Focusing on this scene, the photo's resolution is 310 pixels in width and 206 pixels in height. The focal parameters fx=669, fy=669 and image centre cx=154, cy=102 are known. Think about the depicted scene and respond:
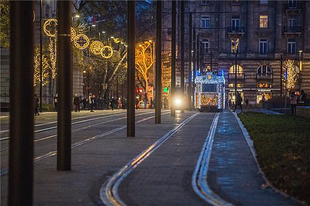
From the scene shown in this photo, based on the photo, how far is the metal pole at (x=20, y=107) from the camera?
749cm

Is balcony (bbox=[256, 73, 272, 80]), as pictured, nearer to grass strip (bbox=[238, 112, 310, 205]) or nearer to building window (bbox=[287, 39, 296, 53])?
building window (bbox=[287, 39, 296, 53])

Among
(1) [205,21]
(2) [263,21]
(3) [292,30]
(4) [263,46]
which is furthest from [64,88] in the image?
(2) [263,21]

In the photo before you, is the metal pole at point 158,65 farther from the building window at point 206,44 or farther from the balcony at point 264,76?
the building window at point 206,44

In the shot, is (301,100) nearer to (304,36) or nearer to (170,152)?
(170,152)

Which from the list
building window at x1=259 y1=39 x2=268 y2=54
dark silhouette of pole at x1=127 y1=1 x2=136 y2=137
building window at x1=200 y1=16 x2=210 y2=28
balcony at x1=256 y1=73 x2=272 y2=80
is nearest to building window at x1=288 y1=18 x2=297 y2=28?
building window at x1=259 y1=39 x2=268 y2=54

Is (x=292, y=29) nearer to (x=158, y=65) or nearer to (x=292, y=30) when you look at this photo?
(x=292, y=30)

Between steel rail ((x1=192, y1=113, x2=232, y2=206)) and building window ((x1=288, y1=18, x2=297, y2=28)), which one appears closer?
steel rail ((x1=192, y1=113, x2=232, y2=206))

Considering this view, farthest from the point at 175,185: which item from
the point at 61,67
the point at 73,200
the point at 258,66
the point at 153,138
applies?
the point at 258,66

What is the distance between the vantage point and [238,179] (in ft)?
37.2

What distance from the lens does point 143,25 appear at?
7750 cm

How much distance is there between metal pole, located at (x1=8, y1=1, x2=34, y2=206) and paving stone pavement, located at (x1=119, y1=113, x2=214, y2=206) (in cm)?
189

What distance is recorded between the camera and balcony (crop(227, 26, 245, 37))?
9694 cm

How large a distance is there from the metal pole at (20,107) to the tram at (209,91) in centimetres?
5303

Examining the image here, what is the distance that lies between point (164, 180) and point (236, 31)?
87.6m
